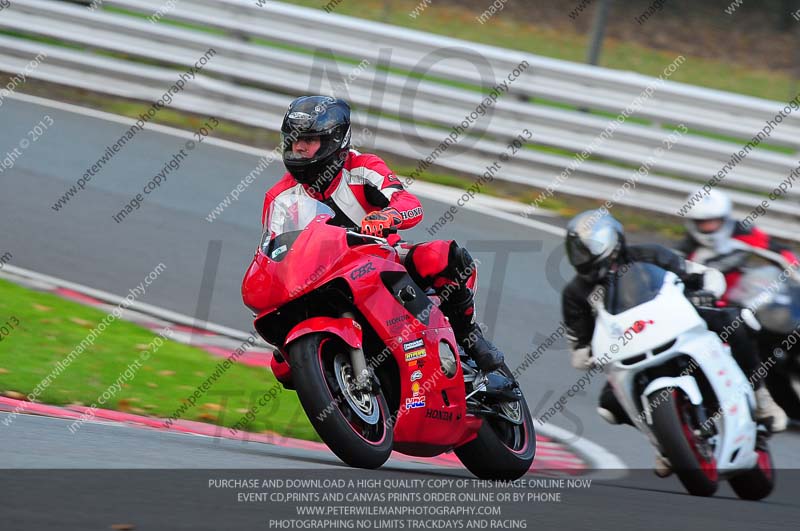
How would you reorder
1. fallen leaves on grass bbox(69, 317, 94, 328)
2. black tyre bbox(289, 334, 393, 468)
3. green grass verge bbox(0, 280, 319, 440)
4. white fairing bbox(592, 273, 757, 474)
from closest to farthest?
black tyre bbox(289, 334, 393, 468), white fairing bbox(592, 273, 757, 474), green grass verge bbox(0, 280, 319, 440), fallen leaves on grass bbox(69, 317, 94, 328)

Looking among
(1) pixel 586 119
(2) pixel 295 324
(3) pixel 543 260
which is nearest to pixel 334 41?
(1) pixel 586 119

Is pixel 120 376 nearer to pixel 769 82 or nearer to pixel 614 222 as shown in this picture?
pixel 614 222

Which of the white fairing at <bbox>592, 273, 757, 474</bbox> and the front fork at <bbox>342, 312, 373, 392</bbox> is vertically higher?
the front fork at <bbox>342, 312, 373, 392</bbox>

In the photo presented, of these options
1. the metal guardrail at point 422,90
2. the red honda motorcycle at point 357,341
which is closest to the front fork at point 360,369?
the red honda motorcycle at point 357,341

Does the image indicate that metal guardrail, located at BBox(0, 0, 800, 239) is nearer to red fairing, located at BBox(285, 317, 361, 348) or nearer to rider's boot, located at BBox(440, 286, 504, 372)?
rider's boot, located at BBox(440, 286, 504, 372)

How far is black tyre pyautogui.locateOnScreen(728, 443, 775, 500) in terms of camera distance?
674 centimetres

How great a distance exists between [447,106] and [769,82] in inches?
458

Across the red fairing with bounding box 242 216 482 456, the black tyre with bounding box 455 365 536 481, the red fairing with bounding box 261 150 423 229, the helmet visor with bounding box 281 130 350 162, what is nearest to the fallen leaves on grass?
the red fairing with bounding box 261 150 423 229

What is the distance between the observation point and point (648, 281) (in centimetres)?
678

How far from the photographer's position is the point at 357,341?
5641 mm

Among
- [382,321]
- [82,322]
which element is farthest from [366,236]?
[82,322]

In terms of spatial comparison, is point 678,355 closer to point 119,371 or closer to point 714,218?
point 714,218

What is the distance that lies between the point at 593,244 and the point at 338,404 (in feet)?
6.24

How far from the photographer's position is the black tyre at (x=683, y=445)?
6.19m
